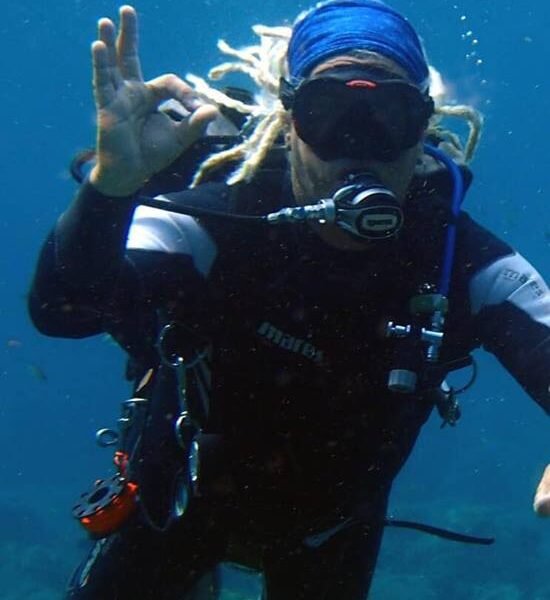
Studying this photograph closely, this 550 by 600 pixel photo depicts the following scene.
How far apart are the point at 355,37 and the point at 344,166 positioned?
53 centimetres

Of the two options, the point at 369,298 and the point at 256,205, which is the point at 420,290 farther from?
the point at 256,205

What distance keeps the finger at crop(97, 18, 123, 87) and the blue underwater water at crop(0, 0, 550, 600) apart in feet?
1.75

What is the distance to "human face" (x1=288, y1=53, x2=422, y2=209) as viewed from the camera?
2.69 meters

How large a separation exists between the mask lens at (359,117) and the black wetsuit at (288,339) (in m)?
0.40

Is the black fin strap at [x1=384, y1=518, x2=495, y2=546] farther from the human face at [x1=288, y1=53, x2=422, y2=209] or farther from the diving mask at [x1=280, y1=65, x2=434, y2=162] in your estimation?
the diving mask at [x1=280, y1=65, x2=434, y2=162]

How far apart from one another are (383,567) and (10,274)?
86660 millimetres

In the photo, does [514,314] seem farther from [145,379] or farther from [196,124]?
[145,379]

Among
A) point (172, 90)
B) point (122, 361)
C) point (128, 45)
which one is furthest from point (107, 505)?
point (122, 361)

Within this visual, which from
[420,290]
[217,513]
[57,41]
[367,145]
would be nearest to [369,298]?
[420,290]

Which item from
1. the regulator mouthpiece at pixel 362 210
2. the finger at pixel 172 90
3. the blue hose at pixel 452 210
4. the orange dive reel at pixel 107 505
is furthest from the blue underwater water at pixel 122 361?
the orange dive reel at pixel 107 505

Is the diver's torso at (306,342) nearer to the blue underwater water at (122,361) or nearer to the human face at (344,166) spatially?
the human face at (344,166)

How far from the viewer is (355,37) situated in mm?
2844

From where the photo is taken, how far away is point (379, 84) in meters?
2.71

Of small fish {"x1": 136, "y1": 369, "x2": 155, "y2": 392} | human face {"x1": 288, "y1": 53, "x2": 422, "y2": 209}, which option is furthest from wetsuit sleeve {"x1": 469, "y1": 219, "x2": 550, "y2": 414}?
small fish {"x1": 136, "y1": 369, "x2": 155, "y2": 392}
